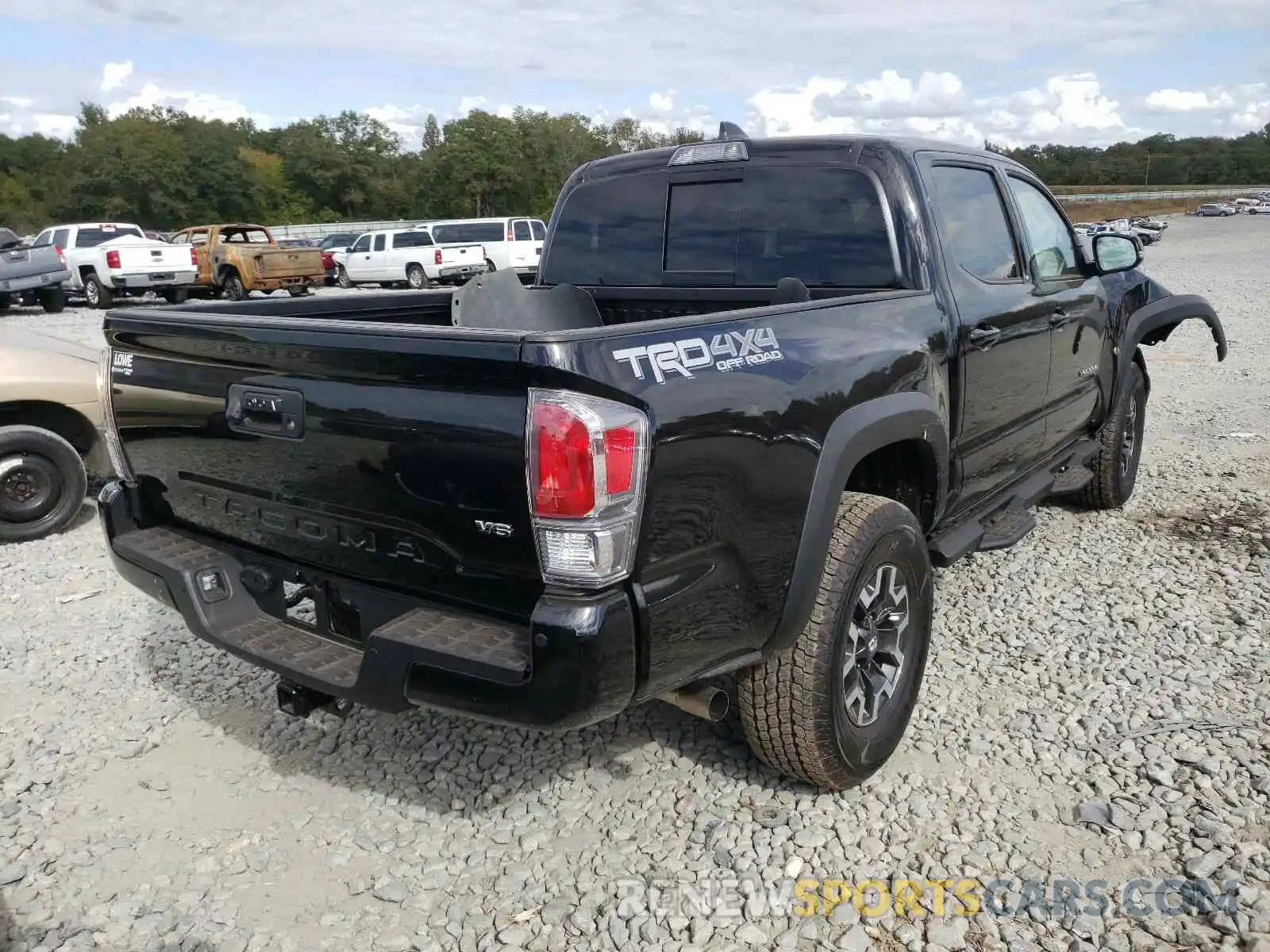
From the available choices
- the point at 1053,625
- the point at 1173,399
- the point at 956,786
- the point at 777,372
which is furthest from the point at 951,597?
the point at 1173,399

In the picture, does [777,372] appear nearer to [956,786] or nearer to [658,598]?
[658,598]

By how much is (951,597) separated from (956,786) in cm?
164

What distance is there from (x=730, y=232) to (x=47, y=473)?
428 cm

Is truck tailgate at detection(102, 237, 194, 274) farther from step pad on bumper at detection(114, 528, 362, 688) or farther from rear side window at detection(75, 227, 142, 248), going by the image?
step pad on bumper at detection(114, 528, 362, 688)

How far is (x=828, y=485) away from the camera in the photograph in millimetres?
2729

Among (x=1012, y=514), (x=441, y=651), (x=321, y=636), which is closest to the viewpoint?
(x=441, y=651)

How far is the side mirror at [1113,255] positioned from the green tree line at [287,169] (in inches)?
2860

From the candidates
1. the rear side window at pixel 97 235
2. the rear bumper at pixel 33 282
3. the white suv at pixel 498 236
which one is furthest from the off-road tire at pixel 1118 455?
the rear side window at pixel 97 235

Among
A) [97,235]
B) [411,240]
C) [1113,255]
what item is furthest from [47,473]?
[411,240]

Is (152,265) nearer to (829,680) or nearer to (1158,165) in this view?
(829,680)

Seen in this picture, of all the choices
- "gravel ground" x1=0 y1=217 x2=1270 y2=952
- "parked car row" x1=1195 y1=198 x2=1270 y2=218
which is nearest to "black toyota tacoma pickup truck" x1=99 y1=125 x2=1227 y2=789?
"gravel ground" x1=0 y1=217 x2=1270 y2=952

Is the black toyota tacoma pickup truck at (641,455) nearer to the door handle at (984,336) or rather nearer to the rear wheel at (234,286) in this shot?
the door handle at (984,336)

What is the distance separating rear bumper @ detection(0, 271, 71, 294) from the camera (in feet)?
57.1

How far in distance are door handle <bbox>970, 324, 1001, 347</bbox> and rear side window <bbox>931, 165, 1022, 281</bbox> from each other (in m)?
0.23
